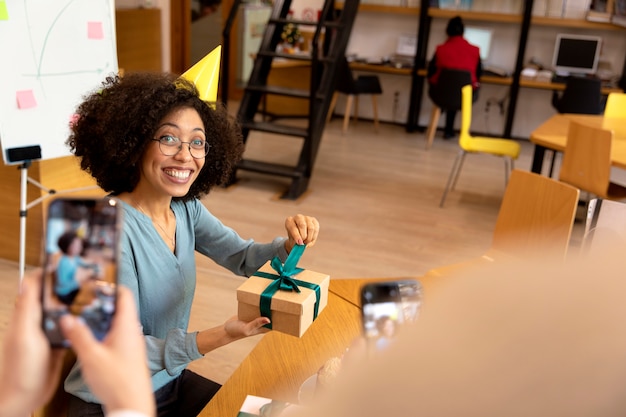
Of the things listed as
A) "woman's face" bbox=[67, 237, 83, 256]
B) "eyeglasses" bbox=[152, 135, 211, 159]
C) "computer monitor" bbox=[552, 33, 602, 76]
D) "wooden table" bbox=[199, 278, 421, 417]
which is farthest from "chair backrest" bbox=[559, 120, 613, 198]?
"woman's face" bbox=[67, 237, 83, 256]

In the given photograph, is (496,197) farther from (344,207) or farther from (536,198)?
(536,198)

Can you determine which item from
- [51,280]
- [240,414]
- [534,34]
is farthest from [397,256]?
[534,34]

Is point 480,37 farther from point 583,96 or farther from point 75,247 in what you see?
point 75,247

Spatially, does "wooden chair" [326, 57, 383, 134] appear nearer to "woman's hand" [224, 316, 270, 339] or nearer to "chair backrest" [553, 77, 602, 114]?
"chair backrest" [553, 77, 602, 114]

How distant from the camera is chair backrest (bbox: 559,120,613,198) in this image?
3590mm

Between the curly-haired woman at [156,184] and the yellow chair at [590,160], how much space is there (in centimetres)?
259

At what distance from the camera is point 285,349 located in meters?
1.50

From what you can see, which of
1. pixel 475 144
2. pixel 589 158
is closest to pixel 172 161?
pixel 589 158

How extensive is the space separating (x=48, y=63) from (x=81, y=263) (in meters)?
2.73

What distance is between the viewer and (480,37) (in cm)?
716

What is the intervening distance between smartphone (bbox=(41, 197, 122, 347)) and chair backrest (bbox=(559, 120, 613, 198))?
3576 mm

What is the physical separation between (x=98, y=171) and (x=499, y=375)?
141cm

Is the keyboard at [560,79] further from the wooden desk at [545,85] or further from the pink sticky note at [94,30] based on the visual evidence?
the pink sticky note at [94,30]

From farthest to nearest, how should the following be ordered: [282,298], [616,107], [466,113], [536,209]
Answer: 1. [466,113]
2. [616,107]
3. [536,209]
4. [282,298]
